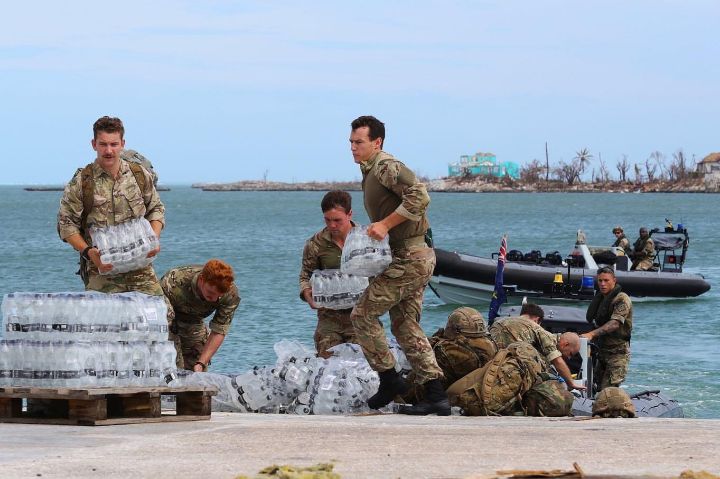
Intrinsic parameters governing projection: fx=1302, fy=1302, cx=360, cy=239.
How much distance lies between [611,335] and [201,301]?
5.19m

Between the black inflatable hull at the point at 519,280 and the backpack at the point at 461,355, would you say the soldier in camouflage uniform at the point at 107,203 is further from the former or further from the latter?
the black inflatable hull at the point at 519,280

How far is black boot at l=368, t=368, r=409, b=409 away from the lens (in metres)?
8.19

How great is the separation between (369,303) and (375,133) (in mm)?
1042

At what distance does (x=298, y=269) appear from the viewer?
167ft

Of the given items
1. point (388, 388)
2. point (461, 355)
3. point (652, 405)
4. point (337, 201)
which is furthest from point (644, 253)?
point (388, 388)

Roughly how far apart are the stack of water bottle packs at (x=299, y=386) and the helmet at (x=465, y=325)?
422 mm

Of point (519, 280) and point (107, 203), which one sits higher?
point (107, 203)

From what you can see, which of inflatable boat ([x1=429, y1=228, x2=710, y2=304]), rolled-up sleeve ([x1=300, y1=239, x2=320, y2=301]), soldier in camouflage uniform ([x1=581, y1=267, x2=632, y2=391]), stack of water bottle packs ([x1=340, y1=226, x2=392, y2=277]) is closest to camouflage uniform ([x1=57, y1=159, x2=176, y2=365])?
stack of water bottle packs ([x1=340, y1=226, x2=392, y2=277])

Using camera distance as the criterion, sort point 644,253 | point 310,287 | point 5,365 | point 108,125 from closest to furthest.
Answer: point 5,365, point 108,125, point 310,287, point 644,253

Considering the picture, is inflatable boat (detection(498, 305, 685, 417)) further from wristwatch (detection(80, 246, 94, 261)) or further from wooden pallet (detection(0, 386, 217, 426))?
wristwatch (detection(80, 246, 94, 261))

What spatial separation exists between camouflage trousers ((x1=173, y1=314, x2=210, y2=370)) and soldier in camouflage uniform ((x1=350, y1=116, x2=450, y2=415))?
188 centimetres

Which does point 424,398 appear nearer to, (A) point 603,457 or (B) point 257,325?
(A) point 603,457

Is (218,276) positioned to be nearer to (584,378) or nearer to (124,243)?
(124,243)

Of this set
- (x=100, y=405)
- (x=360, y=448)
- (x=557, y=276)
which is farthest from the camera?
(x=557, y=276)
